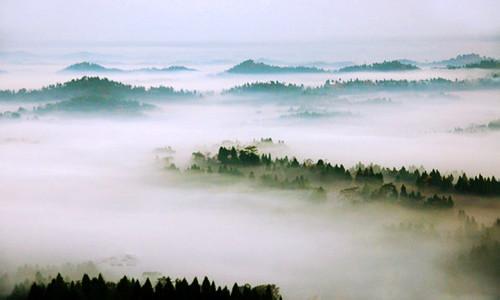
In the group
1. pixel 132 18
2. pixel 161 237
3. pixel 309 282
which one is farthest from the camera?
pixel 132 18

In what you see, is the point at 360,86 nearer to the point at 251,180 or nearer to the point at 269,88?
the point at 269,88

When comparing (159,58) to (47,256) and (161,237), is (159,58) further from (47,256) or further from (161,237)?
(47,256)

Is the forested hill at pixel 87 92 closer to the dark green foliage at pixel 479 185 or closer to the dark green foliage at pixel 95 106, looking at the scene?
the dark green foliage at pixel 95 106

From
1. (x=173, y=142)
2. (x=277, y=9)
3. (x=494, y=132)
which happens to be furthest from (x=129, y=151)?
(x=494, y=132)

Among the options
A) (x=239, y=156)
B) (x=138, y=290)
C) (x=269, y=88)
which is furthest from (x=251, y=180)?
(x=138, y=290)

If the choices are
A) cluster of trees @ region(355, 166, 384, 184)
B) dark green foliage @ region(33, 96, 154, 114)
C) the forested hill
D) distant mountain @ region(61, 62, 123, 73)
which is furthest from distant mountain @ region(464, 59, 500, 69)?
distant mountain @ region(61, 62, 123, 73)

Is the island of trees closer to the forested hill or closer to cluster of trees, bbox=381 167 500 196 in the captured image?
cluster of trees, bbox=381 167 500 196

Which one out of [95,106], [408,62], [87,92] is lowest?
[95,106]
